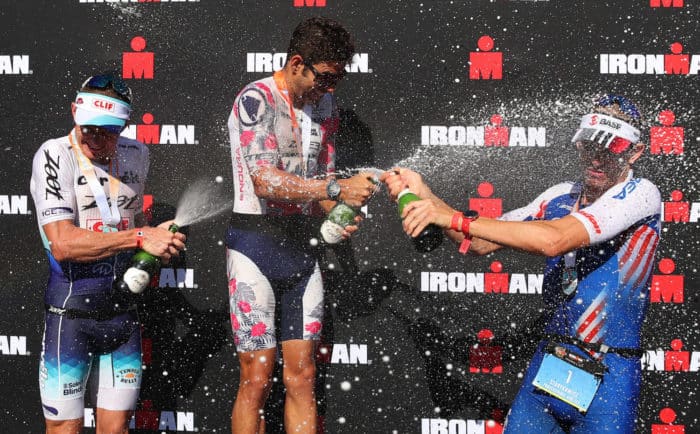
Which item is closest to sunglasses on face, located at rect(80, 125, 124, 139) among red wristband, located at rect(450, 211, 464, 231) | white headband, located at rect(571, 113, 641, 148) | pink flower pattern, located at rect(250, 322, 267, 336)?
pink flower pattern, located at rect(250, 322, 267, 336)

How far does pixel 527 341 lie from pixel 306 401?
152 cm

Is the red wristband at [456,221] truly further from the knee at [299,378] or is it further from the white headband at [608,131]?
the knee at [299,378]

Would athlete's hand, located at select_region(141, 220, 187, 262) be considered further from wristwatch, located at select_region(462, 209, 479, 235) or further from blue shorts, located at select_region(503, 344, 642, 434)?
blue shorts, located at select_region(503, 344, 642, 434)

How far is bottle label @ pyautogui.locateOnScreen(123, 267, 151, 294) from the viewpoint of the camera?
11.2 ft

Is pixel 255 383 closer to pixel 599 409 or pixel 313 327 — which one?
pixel 313 327

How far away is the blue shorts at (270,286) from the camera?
381 centimetres


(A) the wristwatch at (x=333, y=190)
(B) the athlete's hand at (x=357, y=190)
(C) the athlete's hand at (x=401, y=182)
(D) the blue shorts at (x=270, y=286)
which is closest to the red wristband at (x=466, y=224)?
(C) the athlete's hand at (x=401, y=182)

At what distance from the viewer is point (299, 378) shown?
3.85 metres

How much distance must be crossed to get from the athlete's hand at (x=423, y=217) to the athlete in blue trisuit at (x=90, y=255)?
1.20 m

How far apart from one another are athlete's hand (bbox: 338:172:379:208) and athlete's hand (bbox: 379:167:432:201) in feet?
0.22

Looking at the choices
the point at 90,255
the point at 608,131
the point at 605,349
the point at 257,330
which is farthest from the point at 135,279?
the point at 608,131

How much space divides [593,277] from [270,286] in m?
1.66

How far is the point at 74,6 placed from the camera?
182 inches

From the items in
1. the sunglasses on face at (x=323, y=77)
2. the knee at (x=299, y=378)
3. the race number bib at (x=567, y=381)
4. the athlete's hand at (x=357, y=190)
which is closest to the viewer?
the race number bib at (x=567, y=381)
